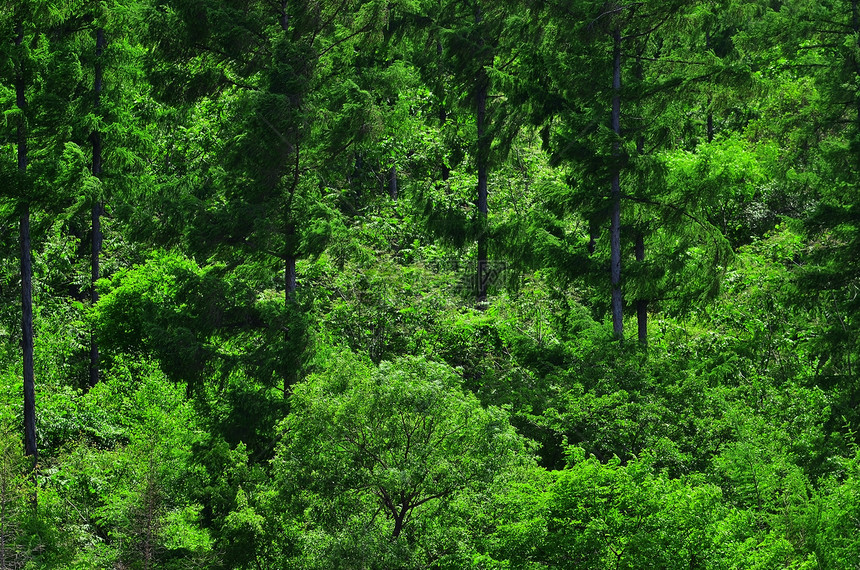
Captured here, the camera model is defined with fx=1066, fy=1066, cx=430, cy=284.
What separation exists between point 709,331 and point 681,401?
5.22m

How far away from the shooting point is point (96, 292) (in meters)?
27.0

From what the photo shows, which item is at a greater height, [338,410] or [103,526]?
[338,410]

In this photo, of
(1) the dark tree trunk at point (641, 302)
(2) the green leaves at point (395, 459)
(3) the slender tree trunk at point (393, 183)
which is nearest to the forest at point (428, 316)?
(2) the green leaves at point (395, 459)

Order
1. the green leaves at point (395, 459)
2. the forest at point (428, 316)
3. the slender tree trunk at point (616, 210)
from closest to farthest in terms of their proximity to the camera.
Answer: the green leaves at point (395, 459) < the forest at point (428, 316) < the slender tree trunk at point (616, 210)

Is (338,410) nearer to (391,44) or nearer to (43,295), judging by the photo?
(391,44)

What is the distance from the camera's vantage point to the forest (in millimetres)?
14531

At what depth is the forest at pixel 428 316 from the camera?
47.7 ft

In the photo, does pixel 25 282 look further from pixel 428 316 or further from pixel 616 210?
pixel 616 210

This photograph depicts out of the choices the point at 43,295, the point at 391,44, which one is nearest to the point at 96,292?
the point at 43,295

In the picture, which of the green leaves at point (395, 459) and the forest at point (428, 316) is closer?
the green leaves at point (395, 459)

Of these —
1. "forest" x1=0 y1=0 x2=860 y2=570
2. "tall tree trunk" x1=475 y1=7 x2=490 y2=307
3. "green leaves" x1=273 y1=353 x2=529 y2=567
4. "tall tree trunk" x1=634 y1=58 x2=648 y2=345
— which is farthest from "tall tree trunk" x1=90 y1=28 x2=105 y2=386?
"tall tree trunk" x1=634 y1=58 x2=648 y2=345

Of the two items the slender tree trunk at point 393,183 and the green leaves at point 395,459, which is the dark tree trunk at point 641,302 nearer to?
the green leaves at point 395,459

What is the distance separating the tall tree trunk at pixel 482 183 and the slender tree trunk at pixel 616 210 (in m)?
4.33

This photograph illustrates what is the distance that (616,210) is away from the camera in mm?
22156
